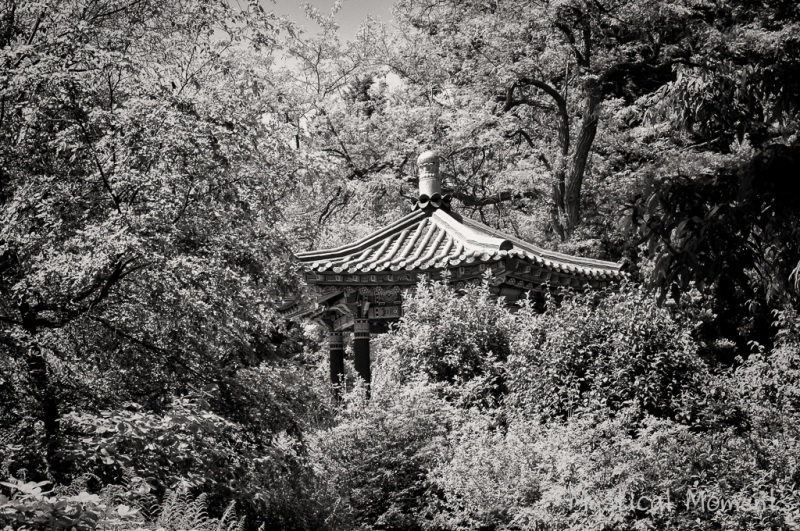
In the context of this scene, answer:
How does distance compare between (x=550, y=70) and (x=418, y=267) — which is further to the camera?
(x=550, y=70)

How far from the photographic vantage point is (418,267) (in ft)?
31.9

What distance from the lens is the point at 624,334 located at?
801 cm

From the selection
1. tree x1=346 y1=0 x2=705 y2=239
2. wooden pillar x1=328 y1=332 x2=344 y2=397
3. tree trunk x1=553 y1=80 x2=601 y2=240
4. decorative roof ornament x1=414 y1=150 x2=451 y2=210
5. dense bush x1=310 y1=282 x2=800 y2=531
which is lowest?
dense bush x1=310 y1=282 x2=800 y2=531

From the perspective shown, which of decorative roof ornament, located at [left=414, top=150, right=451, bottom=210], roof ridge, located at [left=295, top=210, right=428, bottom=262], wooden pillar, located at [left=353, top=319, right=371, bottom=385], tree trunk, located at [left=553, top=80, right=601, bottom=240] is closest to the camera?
roof ridge, located at [left=295, top=210, right=428, bottom=262]

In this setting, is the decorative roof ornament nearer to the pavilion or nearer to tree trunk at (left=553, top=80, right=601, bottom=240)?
the pavilion

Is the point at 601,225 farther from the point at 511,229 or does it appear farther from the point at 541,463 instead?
the point at 541,463

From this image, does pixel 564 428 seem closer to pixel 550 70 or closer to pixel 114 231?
pixel 114 231

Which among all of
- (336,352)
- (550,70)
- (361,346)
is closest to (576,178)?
(550,70)

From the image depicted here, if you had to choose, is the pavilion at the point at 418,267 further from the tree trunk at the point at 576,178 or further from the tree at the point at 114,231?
the tree trunk at the point at 576,178

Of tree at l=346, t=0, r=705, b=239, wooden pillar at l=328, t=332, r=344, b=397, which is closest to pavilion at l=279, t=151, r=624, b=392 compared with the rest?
wooden pillar at l=328, t=332, r=344, b=397

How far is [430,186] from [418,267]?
214 centimetres

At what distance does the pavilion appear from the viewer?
9555mm

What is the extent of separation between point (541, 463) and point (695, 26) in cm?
1401

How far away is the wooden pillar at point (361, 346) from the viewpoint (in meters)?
10.5
